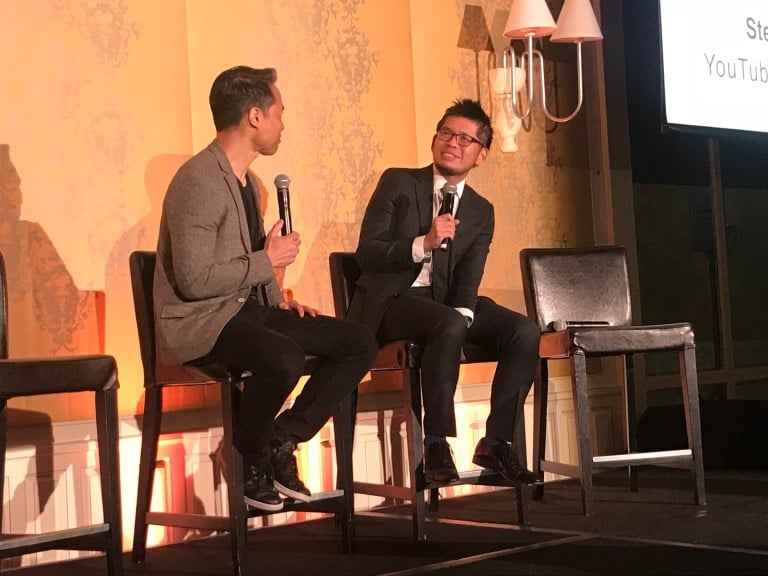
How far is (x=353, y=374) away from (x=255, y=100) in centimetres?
78

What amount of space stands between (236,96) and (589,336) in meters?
1.29

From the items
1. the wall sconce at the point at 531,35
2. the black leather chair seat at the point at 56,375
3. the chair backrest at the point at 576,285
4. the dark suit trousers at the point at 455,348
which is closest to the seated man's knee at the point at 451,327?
the dark suit trousers at the point at 455,348

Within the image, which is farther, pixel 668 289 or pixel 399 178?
pixel 668 289

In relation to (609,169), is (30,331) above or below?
below

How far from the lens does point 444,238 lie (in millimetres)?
3119

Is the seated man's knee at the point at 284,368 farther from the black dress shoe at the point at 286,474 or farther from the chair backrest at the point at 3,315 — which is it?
the chair backrest at the point at 3,315

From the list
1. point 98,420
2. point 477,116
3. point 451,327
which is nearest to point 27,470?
point 98,420

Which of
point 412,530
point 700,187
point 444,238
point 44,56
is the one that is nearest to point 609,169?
point 700,187

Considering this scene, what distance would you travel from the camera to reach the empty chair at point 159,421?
9.04 feet

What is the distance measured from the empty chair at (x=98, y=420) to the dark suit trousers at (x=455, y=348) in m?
0.91

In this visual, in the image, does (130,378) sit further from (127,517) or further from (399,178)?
(399,178)

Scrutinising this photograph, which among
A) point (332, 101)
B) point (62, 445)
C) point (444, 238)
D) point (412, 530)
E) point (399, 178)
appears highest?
point (332, 101)

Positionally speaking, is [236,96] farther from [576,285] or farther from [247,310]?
[576,285]

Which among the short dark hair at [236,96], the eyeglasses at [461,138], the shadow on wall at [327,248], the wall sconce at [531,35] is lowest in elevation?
the shadow on wall at [327,248]
